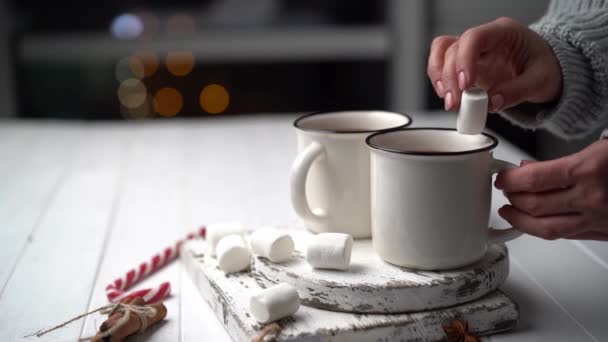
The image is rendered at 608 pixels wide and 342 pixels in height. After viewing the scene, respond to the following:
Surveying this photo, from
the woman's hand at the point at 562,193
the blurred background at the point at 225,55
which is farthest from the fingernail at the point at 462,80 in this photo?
the blurred background at the point at 225,55

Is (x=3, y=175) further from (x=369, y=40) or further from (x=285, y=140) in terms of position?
(x=369, y=40)

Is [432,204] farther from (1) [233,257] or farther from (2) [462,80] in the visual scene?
(1) [233,257]

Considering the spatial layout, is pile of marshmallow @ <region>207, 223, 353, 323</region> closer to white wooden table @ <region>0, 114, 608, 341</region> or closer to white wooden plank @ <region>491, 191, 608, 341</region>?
white wooden table @ <region>0, 114, 608, 341</region>

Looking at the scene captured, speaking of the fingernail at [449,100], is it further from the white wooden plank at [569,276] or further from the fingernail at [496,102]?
the white wooden plank at [569,276]

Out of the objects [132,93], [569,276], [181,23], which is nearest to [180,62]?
[181,23]

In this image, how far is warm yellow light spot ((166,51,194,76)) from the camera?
2725 millimetres

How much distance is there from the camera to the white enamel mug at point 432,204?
75cm

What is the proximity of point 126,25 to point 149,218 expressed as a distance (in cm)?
183

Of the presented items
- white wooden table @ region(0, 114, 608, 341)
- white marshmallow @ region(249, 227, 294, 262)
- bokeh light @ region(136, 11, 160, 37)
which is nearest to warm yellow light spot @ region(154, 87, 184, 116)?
bokeh light @ region(136, 11, 160, 37)

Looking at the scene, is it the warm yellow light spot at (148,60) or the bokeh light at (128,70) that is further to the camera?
the bokeh light at (128,70)

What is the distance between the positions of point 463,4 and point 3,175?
190 cm

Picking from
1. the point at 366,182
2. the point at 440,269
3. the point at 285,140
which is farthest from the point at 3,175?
the point at 440,269

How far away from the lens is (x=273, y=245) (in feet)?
2.73

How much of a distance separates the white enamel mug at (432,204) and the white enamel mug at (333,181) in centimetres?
7
